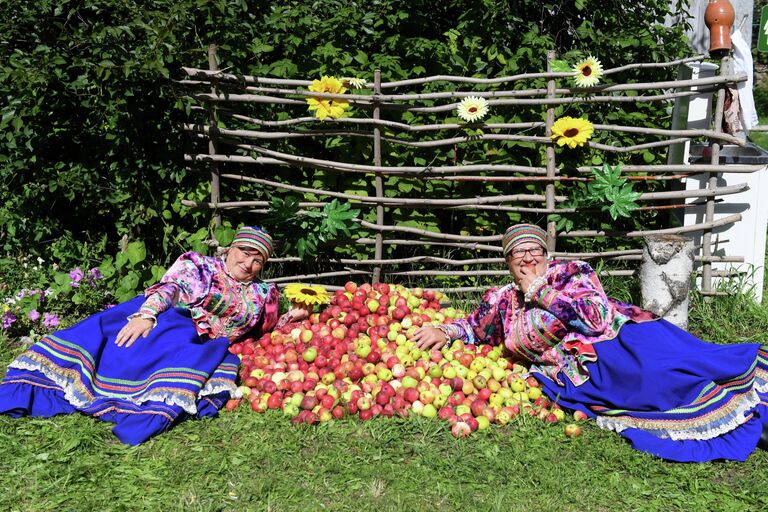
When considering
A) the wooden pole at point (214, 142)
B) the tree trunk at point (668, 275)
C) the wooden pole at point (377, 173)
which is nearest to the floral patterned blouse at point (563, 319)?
the tree trunk at point (668, 275)

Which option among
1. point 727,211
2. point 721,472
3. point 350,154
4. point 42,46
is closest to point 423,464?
point 721,472

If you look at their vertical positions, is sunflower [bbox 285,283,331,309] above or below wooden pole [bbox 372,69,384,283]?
below

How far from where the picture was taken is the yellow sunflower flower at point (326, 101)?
14.3 feet

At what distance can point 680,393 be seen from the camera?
3088 mm

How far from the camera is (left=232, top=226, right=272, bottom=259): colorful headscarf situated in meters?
3.84

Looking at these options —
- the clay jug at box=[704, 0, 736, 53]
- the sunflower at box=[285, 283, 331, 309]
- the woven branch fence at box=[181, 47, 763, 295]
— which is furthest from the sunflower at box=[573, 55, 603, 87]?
the sunflower at box=[285, 283, 331, 309]

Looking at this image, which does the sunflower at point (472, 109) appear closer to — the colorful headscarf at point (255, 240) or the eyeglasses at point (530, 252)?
the eyeglasses at point (530, 252)

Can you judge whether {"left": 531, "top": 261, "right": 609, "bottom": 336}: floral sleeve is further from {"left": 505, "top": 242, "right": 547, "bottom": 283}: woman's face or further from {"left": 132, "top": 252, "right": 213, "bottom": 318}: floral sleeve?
{"left": 132, "top": 252, "right": 213, "bottom": 318}: floral sleeve

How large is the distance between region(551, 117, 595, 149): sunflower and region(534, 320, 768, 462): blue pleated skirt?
144 centimetres

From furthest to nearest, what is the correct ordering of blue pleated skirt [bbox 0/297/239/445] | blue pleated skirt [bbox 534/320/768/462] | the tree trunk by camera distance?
1. the tree trunk
2. blue pleated skirt [bbox 0/297/239/445]
3. blue pleated skirt [bbox 534/320/768/462]

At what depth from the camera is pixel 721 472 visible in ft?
9.48

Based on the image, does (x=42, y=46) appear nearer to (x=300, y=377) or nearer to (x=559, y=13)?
(x=300, y=377)

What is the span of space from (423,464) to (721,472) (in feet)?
4.09

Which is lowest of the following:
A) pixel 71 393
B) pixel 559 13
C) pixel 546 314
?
pixel 71 393
